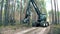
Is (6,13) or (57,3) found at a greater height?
(57,3)

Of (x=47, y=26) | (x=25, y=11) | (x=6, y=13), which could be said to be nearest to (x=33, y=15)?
(x=25, y=11)

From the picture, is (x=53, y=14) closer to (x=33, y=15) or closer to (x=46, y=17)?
(x=46, y=17)

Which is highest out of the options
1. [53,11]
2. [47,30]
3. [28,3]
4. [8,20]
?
[28,3]

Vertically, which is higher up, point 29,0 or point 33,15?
point 29,0

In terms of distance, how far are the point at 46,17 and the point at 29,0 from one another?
429mm

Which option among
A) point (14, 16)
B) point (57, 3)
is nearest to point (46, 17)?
point (57, 3)

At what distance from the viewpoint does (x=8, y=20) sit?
2.27 metres

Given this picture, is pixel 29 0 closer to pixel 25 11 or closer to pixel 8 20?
pixel 25 11

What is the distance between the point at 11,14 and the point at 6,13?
0.29 feet

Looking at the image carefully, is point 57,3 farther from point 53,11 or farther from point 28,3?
point 28,3

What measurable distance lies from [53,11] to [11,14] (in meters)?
0.74

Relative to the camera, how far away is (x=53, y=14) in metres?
2.34

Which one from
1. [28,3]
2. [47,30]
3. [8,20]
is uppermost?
[28,3]

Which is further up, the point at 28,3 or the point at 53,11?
the point at 28,3
